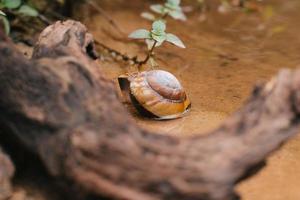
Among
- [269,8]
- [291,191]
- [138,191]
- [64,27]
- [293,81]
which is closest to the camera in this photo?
[138,191]

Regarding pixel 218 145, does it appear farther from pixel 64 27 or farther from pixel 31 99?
pixel 64 27

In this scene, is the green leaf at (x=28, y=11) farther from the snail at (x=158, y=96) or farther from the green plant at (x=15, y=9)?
the snail at (x=158, y=96)

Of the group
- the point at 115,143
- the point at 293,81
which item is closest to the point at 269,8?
the point at 293,81

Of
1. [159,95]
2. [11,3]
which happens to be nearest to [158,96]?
[159,95]

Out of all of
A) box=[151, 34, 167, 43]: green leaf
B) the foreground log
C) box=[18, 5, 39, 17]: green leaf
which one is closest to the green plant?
box=[18, 5, 39, 17]: green leaf

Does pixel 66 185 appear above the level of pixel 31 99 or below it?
below

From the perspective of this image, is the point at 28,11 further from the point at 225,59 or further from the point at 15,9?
the point at 225,59

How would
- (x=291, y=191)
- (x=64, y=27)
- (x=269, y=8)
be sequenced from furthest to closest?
(x=269, y=8)
(x=64, y=27)
(x=291, y=191)

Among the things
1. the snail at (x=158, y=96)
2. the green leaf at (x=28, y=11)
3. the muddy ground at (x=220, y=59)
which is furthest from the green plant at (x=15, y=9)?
the snail at (x=158, y=96)
